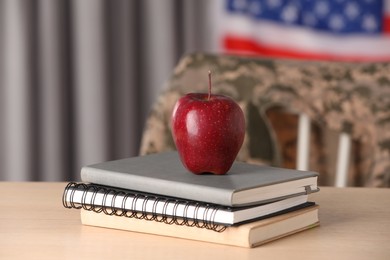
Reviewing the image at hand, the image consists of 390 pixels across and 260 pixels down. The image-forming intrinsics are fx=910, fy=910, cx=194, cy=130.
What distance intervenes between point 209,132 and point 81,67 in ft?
5.01

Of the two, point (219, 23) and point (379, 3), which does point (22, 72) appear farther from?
point (379, 3)

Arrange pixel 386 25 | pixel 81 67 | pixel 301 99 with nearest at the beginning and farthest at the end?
pixel 301 99, pixel 386 25, pixel 81 67

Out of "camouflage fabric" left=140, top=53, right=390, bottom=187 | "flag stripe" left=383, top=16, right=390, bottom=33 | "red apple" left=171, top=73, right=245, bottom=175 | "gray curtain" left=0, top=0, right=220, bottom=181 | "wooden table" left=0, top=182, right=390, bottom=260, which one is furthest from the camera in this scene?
"gray curtain" left=0, top=0, right=220, bottom=181

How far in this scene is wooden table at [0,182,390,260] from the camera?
1069 millimetres

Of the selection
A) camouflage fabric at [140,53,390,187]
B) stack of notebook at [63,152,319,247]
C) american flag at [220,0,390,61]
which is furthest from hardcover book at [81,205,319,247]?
american flag at [220,0,390,61]

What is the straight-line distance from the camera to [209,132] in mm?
1179

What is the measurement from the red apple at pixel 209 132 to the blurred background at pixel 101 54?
4.72 feet

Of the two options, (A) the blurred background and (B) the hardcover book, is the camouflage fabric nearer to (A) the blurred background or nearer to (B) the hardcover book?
(A) the blurred background

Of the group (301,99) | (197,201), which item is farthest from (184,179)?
(301,99)

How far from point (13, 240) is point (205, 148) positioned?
0.89ft

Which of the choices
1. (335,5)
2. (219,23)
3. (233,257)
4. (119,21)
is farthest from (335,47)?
(233,257)

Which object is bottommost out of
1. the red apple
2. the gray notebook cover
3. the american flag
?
the gray notebook cover

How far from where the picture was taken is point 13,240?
1143mm

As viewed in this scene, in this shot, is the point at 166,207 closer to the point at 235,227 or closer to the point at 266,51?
the point at 235,227
